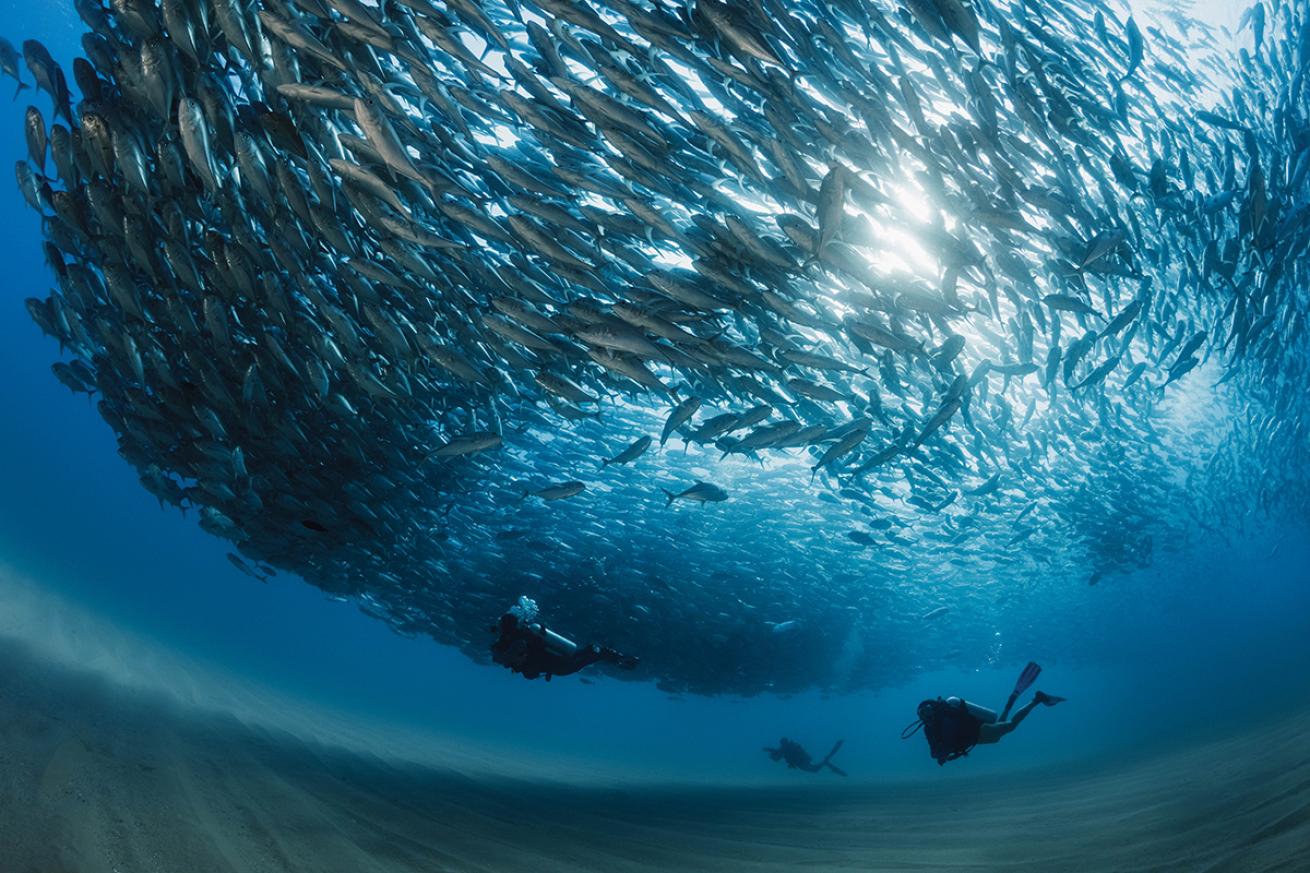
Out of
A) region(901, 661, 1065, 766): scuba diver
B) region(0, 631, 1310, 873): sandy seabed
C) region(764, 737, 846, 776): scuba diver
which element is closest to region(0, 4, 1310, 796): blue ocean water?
region(764, 737, 846, 776): scuba diver

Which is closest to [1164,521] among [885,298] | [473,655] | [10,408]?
[885,298]

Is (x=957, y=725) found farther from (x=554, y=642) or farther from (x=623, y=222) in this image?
(x=623, y=222)

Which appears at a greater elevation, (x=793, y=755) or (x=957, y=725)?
(x=957, y=725)

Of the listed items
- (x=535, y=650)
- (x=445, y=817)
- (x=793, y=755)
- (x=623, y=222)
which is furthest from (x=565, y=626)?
(x=623, y=222)

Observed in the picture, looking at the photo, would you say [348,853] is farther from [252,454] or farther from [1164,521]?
[1164,521]

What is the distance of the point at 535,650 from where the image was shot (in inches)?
346

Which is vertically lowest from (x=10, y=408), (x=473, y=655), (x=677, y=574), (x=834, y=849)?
(x=834, y=849)

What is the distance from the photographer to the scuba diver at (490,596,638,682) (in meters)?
8.66

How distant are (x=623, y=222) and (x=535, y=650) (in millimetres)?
6323

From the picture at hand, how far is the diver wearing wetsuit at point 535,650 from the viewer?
8.66 m

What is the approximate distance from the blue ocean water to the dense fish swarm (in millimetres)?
10184

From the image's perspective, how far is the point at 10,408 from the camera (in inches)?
2477

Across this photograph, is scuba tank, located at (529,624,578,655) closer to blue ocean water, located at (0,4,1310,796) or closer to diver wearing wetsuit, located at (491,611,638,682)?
diver wearing wetsuit, located at (491,611,638,682)

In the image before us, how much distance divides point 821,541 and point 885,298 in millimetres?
12896
